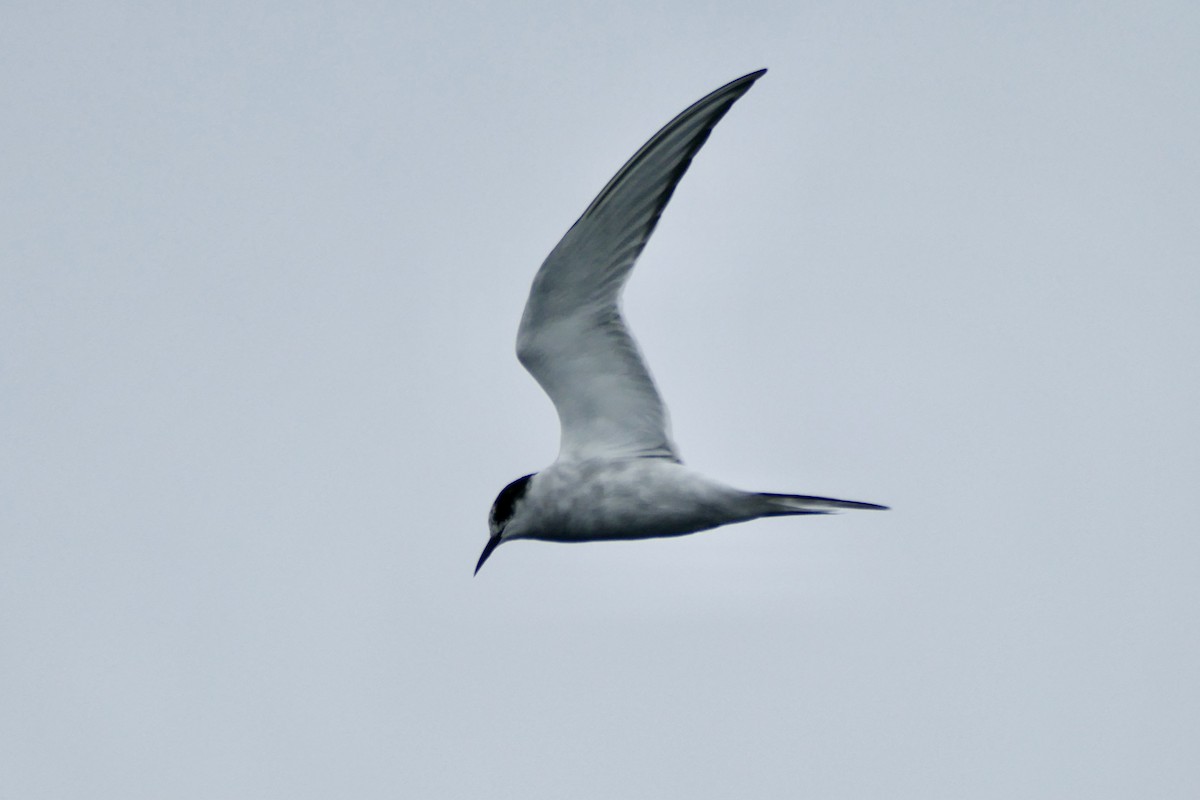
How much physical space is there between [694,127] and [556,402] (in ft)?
6.75

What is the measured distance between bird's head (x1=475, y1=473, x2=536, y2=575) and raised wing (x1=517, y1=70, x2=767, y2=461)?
33 centimetres

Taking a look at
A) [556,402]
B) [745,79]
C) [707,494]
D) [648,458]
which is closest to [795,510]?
[707,494]

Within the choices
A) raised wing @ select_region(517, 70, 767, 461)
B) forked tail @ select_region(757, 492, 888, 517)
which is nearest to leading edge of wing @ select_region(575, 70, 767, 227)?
raised wing @ select_region(517, 70, 767, 461)

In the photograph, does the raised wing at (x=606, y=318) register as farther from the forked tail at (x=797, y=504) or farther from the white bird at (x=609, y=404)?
the forked tail at (x=797, y=504)

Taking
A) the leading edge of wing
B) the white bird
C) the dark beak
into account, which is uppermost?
the leading edge of wing

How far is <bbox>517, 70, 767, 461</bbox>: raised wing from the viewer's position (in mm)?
7074

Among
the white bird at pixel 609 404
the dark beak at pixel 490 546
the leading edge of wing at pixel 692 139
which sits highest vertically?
the leading edge of wing at pixel 692 139

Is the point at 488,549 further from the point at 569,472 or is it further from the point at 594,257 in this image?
the point at 594,257

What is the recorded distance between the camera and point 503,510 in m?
8.20

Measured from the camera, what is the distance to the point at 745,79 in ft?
21.3

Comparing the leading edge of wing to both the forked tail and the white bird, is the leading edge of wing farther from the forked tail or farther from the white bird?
the forked tail

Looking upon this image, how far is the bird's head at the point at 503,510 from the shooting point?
8094 millimetres

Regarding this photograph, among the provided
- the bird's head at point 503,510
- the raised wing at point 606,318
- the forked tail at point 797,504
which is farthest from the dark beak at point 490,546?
the forked tail at point 797,504

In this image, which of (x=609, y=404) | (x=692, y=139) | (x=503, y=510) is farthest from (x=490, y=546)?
(x=692, y=139)
